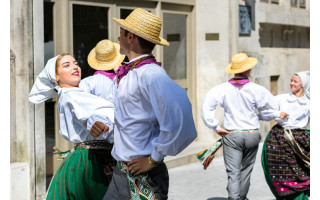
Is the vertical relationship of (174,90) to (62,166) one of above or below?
above

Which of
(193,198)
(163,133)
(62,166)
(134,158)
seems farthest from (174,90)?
(193,198)

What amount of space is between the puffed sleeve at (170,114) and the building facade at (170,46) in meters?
3.88

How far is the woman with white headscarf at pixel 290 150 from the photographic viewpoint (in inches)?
280

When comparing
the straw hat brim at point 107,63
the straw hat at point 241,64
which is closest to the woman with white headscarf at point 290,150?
the straw hat at point 241,64

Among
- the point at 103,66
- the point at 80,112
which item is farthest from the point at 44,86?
the point at 103,66

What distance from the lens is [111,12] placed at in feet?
30.3

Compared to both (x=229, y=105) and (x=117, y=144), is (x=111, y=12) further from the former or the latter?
(x=117, y=144)

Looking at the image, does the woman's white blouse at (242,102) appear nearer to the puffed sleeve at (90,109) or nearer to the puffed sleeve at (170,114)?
the puffed sleeve at (90,109)

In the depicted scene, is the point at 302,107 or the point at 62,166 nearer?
the point at 62,166

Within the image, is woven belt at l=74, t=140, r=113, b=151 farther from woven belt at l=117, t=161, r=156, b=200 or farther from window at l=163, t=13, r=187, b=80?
window at l=163, t=13, r=187, b=80

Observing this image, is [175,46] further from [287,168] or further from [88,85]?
[88,85]

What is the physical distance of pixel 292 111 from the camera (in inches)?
286

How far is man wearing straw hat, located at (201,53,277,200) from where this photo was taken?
6984 mm

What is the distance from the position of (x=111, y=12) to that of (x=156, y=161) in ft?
19.6
